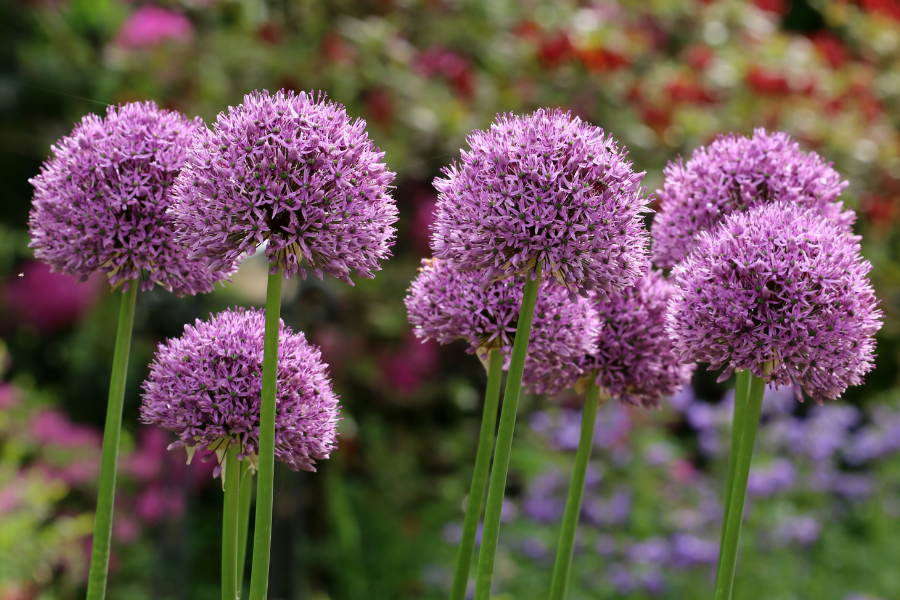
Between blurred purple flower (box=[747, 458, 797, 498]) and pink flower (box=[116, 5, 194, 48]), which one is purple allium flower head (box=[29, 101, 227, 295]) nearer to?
pink flower (box=[116, 5, 194, 48])

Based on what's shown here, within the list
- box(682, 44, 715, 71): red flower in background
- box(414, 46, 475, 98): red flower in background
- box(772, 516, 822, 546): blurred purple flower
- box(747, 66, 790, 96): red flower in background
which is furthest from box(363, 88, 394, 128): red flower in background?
box(772, 516, 822, 546): blurred purple flower

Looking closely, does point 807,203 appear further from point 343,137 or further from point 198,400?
point 198,400

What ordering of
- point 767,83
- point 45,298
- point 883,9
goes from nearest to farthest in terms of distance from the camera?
point 45,298 < point 767,83 < point 883,9

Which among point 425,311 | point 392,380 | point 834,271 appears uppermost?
point 834,271

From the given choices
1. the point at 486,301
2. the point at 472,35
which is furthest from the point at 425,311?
the point at 472,35

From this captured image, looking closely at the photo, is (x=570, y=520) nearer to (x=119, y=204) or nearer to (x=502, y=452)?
(x=502, y=452)

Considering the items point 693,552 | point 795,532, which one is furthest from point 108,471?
point 795,532
